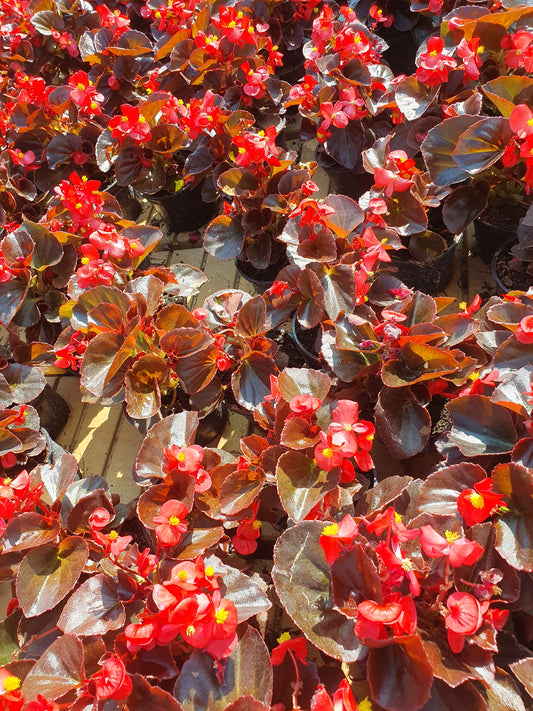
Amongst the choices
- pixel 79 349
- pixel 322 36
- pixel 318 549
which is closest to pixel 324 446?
pixel 318 549

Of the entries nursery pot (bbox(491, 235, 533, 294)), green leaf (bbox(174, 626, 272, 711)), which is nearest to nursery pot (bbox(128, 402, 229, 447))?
green leaf (bbox(174, 626, 272, 711))

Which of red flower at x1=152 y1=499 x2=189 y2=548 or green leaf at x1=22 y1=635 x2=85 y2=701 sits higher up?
red flower at x1=152 y1=499 x2=189 y2=548

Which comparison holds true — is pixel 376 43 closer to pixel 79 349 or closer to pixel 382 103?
pixel 382 103

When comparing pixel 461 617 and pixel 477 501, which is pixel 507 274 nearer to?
pixel 477 501

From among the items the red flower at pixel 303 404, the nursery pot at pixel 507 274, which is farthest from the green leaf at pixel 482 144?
the red flower at pixel 303 404

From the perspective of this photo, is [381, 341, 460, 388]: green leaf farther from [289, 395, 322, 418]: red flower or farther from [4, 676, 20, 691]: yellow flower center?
[4, 676, 20, 691]: yellow flower center

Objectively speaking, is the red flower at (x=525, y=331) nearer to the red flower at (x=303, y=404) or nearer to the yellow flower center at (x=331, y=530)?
the red flower at (x=303, y=404)

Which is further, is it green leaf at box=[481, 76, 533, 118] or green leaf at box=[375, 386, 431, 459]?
green leaf at box=[481, 76, 533, 118]
